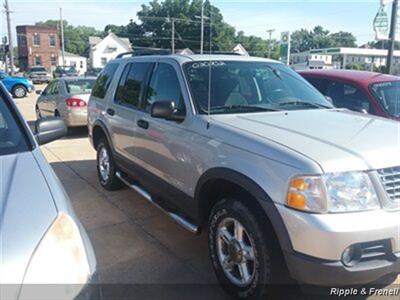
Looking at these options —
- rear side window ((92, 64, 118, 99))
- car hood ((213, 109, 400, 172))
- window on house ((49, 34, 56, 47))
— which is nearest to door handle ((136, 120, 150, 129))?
car hood ((213, 109, 400, 172))

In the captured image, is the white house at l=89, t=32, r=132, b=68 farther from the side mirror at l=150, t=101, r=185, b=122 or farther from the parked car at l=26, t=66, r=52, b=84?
the side mirror at l=150, t=101, r=185, b=122

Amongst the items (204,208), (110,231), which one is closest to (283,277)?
(204,208)

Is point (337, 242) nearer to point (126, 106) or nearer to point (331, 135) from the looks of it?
point (331, 135)

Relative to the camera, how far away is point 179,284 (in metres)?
3.44

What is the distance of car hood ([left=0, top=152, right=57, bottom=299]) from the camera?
159cm

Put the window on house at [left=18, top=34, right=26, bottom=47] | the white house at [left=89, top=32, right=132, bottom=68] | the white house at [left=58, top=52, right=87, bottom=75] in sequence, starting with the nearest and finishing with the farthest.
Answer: the window on house at [left=18, top=34, right=26, bottom=47] < the white house at [left=89, top=32, right=132, bottom=68] < the white house at [left=58, top=52, right=87, bottom=75]

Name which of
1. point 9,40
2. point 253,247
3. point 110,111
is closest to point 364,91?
point 110,111

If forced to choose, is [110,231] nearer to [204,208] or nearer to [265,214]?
[204,208]

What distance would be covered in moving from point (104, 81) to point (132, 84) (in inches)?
44.5

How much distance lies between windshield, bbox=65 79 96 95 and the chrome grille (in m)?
9.08

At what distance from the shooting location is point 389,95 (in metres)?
6.20

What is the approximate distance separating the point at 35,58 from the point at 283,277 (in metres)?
73.1

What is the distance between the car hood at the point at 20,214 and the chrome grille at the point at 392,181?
6.34 ft

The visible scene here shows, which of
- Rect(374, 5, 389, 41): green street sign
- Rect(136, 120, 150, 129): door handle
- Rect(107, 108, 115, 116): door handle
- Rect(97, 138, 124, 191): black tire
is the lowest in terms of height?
Rect(97, 138, 124, 191): black tire
